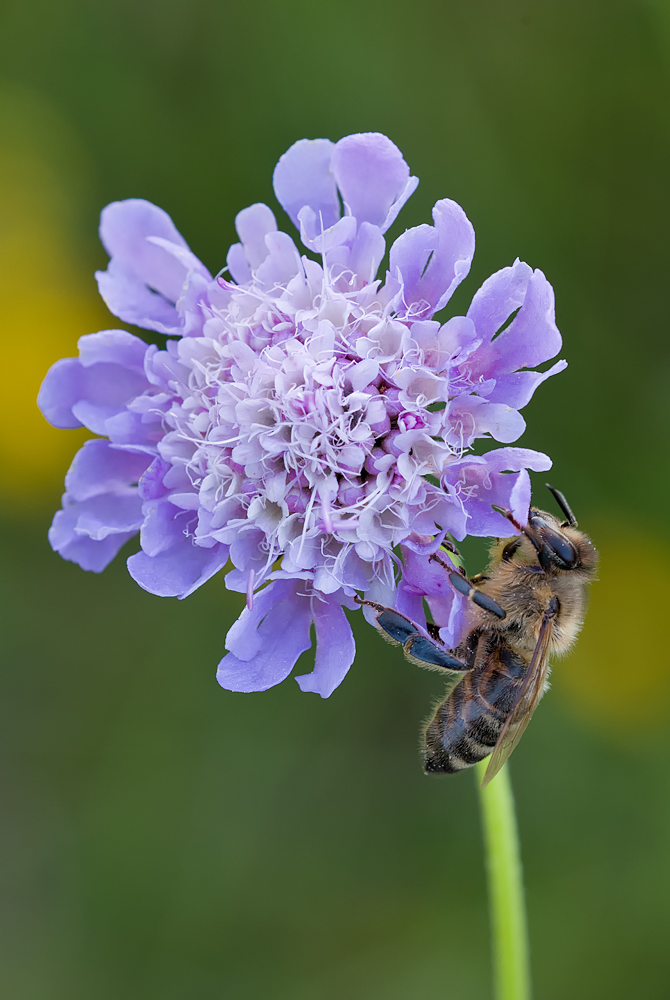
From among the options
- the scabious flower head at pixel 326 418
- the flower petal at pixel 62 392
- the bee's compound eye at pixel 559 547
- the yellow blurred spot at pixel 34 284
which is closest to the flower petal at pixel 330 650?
the scabious flower head at pixel 326 418

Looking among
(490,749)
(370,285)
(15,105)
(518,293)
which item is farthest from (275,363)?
(15,105)

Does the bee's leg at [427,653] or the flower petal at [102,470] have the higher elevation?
the flower petal at [102,470]

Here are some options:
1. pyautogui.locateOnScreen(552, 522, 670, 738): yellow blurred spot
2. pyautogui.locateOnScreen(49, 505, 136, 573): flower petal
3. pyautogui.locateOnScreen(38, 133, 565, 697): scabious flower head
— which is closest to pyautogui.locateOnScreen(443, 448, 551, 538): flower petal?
pyautogui.locateOnScreen(38, 133, 565, 697): scabious flower head

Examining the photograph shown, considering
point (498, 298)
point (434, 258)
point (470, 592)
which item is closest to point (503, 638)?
point (470, 592)

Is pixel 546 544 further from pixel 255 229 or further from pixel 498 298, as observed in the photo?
pixel 255 229

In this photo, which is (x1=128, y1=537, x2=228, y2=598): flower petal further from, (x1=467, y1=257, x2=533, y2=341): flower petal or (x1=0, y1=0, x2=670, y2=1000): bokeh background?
(x1=0, y1=0, x2=670, y2=1000): bokeh background

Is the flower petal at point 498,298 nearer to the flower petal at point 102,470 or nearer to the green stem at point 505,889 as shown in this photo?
the flower petal at point 102,470
